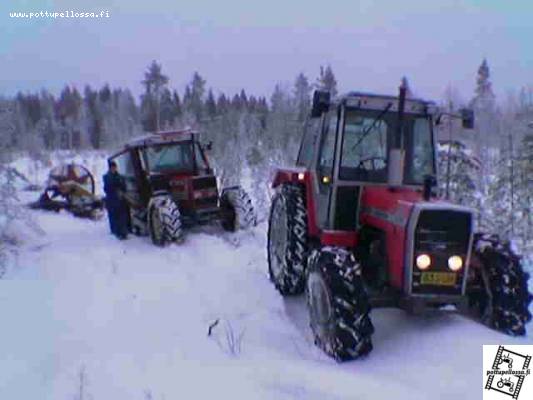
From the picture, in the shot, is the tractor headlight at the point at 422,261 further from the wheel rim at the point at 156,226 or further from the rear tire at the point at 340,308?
the wheel rim at the point at 156,226

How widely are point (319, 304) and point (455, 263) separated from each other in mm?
1290

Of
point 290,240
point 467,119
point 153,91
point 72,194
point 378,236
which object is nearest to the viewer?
point 378,236

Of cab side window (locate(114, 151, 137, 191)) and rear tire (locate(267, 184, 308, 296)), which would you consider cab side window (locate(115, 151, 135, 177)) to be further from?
rear tire (locate(267, 184, 308, 296))

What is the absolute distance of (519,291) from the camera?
18.5ft

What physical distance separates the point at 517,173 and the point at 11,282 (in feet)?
40.0

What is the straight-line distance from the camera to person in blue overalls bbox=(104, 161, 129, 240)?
12.9 m

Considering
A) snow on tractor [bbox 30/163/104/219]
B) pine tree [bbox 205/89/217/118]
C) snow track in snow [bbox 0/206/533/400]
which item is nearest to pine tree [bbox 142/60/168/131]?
pine tree [bbox 205/89/217/118]

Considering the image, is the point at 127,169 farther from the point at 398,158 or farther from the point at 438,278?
the point at 438,278

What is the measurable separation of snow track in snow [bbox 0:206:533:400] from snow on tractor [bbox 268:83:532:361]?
0.33m

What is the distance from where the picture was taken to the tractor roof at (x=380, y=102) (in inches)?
249

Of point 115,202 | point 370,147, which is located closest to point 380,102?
point 370,147

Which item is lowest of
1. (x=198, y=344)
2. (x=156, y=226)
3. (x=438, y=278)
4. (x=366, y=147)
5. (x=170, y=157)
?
(x=198, y=344)

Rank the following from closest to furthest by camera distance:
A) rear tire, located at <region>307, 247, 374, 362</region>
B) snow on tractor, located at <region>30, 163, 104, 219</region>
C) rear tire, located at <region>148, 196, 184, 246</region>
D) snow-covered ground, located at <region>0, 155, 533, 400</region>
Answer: snow-covered ground, located at <region>0, 155, 533, 400</region> → rear tire, located at <region>307, 247, 374, 362</region> → rear tire, located at <region>148, 196, 184, 246</region> → snow on tractor, located at <region>30, 163, 104, 219</region>

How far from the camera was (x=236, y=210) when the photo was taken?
1240cm
